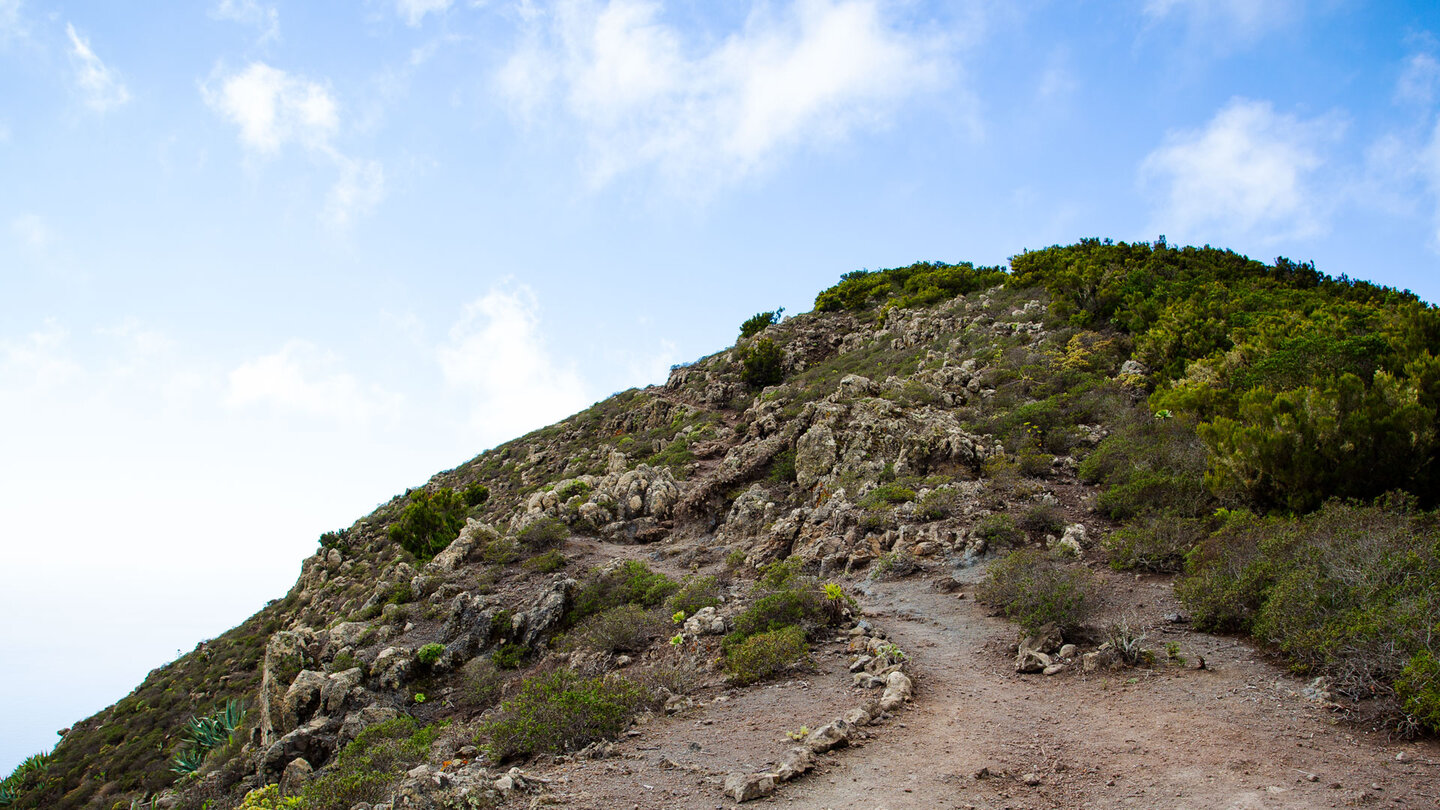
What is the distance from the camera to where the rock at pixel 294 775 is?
34.0 ft

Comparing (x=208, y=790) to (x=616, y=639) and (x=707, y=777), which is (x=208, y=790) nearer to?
(x=616, y=639)

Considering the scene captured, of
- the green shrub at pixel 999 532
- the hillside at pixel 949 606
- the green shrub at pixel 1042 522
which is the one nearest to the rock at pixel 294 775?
the hillside at pixel 949 606

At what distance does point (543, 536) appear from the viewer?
1842 centimetres

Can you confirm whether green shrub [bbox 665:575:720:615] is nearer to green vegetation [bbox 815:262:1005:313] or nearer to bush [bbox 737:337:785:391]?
bush [bbox 737:337:785:391]

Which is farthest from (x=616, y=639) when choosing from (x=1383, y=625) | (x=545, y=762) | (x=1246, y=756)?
(x=1383, y=625)

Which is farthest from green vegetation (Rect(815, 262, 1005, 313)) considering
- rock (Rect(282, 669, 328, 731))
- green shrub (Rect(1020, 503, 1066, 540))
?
rock (Rect(282, 669, 328, 731))

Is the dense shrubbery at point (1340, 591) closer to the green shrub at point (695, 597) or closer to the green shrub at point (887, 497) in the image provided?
the green shrub at point (887, 497)

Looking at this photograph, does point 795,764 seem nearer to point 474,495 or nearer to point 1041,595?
point 1041,595

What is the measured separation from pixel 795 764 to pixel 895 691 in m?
2.07

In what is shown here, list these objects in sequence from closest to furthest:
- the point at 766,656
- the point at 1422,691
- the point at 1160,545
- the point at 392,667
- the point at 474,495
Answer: the point at 1422,691
the point at 766,656
the point at 1160,545
the point at 392,667
the point at 474,495

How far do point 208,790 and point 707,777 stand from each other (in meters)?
13.6

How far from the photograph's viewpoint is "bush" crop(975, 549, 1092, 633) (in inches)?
331

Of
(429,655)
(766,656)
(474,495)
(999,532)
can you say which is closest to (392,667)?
(429,655)

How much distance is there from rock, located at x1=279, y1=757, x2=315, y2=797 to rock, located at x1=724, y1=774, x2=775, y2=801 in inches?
331
